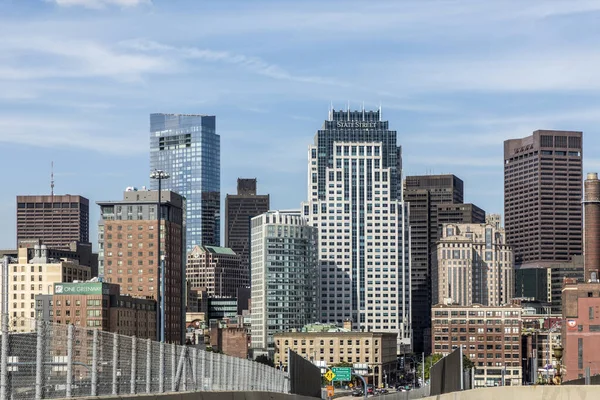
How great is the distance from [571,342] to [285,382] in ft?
501

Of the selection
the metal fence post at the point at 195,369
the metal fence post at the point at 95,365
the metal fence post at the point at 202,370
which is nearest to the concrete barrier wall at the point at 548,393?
the metal fence post at the point at 95,365

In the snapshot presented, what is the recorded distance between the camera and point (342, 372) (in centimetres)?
14038

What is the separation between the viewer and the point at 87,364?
22.5m

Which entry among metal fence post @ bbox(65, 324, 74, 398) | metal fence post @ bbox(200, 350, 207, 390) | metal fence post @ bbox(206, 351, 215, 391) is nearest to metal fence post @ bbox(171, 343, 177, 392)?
metal fence post @ bbox(200, 350, 207, 390)

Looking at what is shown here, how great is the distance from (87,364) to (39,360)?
3039 mm

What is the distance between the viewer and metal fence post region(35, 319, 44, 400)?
63.4 ft

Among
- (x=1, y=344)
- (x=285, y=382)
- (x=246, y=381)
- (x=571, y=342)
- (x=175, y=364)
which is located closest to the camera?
(x=1, y=344)

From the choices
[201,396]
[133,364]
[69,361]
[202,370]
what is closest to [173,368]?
[202,370]

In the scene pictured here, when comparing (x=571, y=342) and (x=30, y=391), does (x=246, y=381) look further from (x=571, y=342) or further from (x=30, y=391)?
(x=571, y=342)

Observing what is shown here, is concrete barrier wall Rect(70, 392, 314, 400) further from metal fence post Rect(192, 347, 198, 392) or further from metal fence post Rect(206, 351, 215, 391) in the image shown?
metal fence post Rect(192, 347, 198, 392)

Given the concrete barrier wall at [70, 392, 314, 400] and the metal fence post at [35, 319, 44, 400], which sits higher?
the metal fence post at [35, 319, 44, 400]

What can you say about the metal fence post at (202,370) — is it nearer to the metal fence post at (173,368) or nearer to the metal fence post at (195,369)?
the metal fence post at (195,369)

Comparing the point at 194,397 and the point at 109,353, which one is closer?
the point at 109,353

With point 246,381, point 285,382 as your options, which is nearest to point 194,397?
point 246,381
